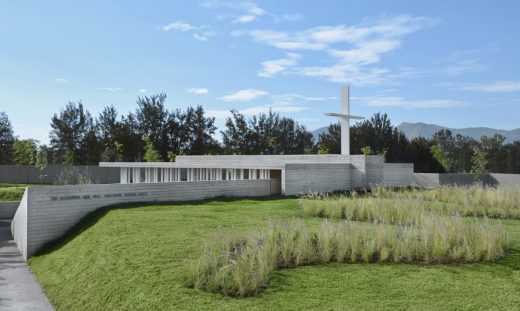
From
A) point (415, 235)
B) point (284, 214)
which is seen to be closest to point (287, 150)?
point (284, 214)

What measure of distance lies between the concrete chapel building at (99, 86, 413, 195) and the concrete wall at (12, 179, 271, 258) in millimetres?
3548

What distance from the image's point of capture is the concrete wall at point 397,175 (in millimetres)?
24062

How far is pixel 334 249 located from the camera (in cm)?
766

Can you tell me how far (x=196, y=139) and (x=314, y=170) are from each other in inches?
1567

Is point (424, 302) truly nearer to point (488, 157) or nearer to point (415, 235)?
point (415, 235)

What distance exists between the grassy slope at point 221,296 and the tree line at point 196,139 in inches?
1584

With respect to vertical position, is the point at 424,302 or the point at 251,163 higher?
the point at 251,163

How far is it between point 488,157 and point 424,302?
63.6 meters

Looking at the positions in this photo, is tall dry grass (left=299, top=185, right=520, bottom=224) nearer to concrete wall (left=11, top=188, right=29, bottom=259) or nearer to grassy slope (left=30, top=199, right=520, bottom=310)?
grassy slope (left=30, top=199, right=520, bottom=310)

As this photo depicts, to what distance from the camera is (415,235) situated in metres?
7.92

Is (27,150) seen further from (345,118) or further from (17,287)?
(17,287)

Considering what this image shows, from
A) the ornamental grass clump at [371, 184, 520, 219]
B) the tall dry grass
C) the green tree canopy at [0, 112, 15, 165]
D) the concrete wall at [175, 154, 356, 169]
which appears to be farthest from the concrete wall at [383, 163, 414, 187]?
the green tree canopy at [0, 112, 15, 165]

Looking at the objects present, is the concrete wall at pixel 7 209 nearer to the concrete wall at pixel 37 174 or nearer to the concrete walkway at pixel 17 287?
the concrete walkway at pixel 17 287

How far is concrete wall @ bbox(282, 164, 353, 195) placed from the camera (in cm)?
1936
